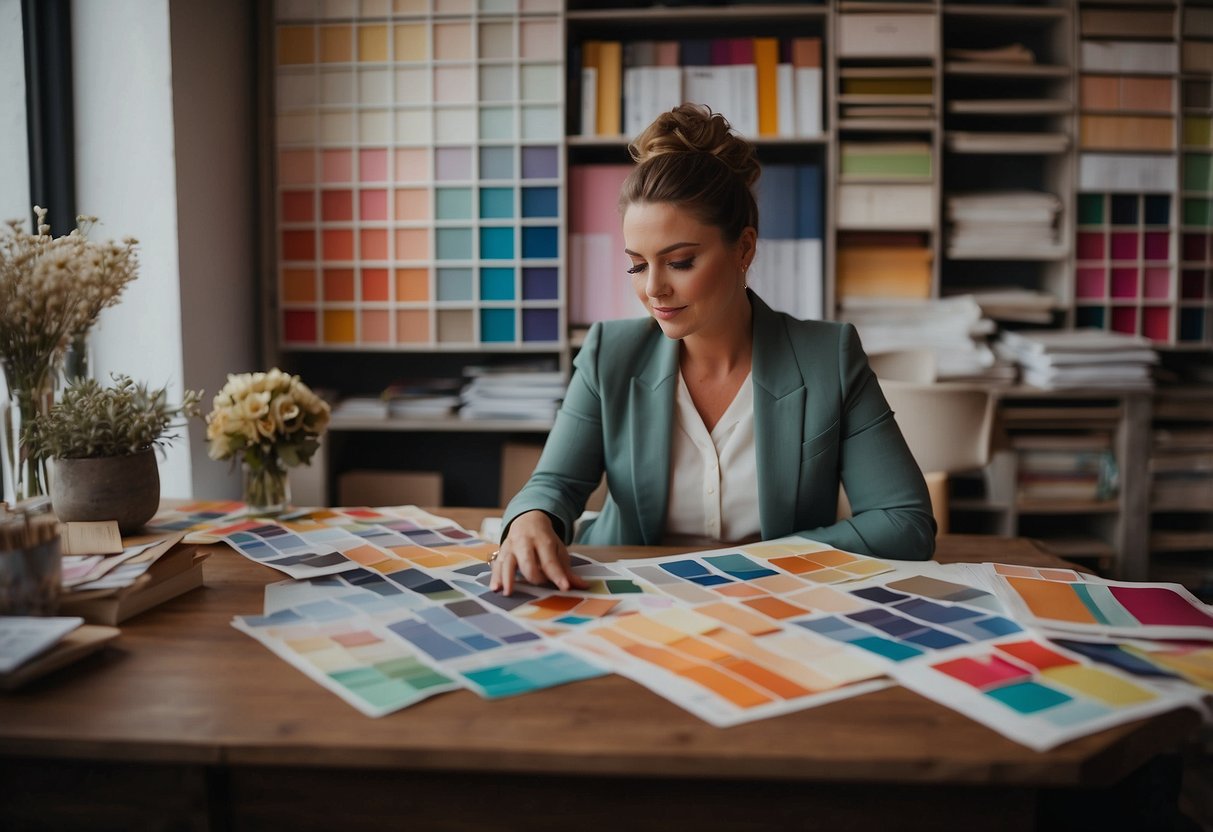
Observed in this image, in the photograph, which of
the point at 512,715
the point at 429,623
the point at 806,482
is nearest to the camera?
the point at 512,715

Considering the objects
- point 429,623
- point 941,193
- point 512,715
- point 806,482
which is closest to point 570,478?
point 806,482

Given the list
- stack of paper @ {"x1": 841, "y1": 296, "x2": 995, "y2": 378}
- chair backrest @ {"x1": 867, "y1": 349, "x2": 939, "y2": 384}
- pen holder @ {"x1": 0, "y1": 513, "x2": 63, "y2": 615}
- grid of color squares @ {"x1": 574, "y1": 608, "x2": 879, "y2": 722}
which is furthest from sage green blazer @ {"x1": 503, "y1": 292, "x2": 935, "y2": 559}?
stack of paper @ {"x1": 841, "y1": 296, "x2": 995, "y2": 378}

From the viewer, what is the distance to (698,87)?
3238 millimetres

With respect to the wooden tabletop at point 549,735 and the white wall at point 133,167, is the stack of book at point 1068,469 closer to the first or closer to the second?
the wooden tabletop at point 549,735

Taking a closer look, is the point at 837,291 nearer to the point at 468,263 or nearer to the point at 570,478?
the point at 468,263

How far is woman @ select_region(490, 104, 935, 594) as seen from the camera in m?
1.69

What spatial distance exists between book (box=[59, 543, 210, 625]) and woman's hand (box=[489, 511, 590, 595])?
42cm

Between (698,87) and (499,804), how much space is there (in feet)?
9.06

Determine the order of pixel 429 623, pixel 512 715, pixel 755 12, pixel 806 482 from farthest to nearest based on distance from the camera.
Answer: pixel 755 12 → pixel 806 482 → pixel 429 623 → pixel 512 715

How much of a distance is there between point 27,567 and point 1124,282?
10.9ft

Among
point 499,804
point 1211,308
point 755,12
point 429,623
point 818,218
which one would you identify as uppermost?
point 755,12

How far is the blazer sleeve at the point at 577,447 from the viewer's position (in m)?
1.70

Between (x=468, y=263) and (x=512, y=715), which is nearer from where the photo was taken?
(x=512, y=715)

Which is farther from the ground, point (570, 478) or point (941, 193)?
point (941, 193)
